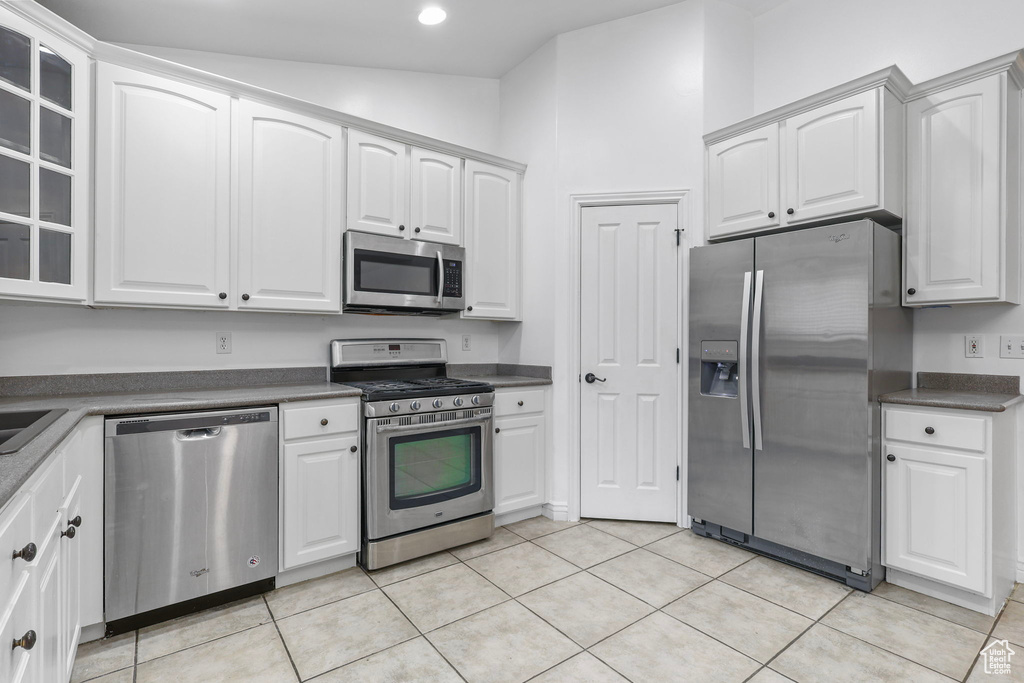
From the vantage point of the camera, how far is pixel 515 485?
327 centimetres

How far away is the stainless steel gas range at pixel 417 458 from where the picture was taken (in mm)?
2637

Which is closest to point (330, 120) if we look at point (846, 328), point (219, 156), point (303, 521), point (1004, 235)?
point (219, 156)

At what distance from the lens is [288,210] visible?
272 cm

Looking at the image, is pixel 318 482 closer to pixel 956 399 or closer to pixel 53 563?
pixel 53 563

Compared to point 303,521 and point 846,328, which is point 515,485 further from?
point 846,328

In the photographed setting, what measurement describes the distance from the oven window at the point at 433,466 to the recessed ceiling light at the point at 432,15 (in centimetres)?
238

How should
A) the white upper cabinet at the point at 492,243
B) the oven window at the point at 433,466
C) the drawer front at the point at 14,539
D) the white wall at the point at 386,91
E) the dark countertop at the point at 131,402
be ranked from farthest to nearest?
the white upper cabinet at the point at 492,243 → the white wall at the point at 386,91 → the oven window at the point at 433,466 → the dark countertop at the point at 131,402 → the drawer front at the point at 14,539

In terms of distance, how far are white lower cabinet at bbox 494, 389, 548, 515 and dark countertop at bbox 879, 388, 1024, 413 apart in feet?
6.03

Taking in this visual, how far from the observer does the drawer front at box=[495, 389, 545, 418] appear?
3.19 meters

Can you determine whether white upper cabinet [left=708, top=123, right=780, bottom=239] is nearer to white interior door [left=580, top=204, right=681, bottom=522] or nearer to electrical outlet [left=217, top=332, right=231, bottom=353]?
white interior door [left=580, top=204, right=681, bottom=522]

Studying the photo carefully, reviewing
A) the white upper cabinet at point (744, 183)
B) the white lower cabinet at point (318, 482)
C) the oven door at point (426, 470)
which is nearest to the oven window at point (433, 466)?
the oven door at point (426, 470)

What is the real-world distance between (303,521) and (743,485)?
2273 millimetres

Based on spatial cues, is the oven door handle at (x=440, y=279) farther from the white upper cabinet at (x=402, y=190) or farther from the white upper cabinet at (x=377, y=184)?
the white upper cabinet at (x=377, y=184)

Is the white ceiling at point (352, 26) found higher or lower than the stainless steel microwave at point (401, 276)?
higher
